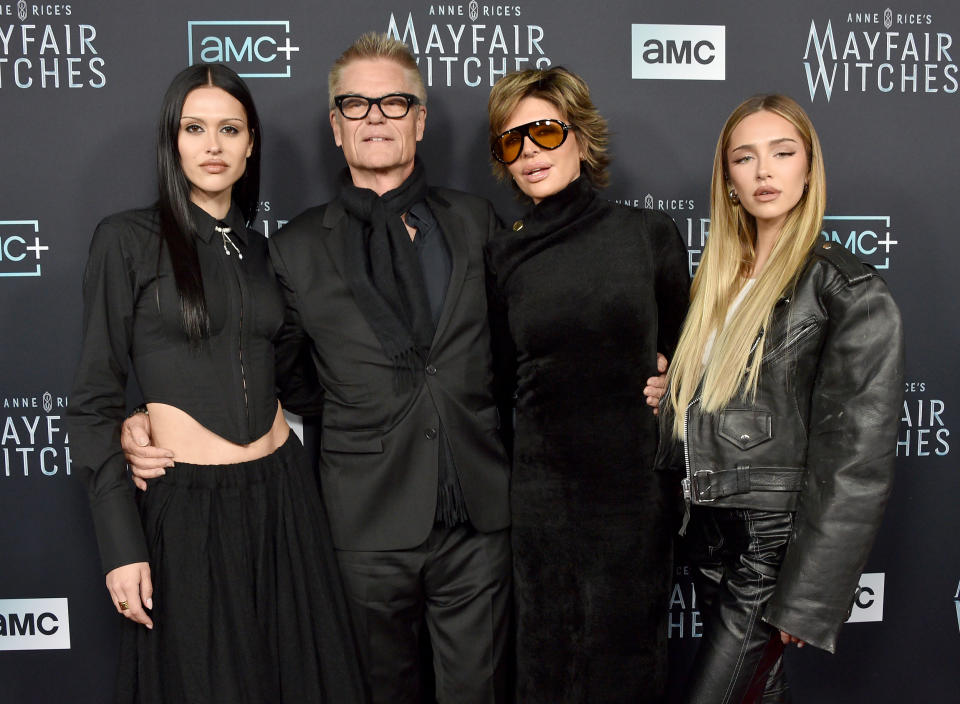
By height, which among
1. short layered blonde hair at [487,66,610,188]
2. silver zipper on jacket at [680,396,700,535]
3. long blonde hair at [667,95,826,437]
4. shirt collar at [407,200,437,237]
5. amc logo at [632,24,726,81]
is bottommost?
silver zipper on jacket at [680,396,700,535]

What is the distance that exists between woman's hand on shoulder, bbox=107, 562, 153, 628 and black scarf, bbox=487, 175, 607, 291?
1.05 metres

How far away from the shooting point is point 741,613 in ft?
5.63

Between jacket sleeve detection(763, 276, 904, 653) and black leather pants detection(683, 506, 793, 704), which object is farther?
black leather pants detection(683, 506, 793, 704)

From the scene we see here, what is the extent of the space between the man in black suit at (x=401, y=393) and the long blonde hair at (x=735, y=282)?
1.70 feet

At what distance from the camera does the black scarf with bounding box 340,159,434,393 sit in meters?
1.91

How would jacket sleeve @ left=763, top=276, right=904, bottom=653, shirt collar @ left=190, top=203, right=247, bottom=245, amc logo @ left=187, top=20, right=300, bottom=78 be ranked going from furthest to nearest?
amc logo @ left=187, top=20, right=300, bottom=78 < shirt collar @ left=190, top=203, right=247, bottom=245 < jacket sleeve @ left=763, top=276, right=904, bottom=653

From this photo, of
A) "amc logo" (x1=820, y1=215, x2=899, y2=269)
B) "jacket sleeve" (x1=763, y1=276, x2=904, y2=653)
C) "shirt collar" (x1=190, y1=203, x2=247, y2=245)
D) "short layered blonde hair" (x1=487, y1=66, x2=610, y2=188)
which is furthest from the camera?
"amc logo" (x1=820, y1=215, x2=899, y2=269)

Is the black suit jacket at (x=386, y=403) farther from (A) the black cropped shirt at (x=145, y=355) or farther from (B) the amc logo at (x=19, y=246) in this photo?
(B) the amc logo at (x=19, y=246)

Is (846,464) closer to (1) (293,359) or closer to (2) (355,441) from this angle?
(2) (355,441)

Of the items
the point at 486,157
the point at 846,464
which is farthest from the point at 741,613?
the point at 486,157

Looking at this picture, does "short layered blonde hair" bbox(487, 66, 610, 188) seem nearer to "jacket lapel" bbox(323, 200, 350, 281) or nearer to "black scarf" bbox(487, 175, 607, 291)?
"black scarf" bbox(487, 175, 607, 291)

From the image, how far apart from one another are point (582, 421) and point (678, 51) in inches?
53.6

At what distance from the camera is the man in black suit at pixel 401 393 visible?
6.35 feet

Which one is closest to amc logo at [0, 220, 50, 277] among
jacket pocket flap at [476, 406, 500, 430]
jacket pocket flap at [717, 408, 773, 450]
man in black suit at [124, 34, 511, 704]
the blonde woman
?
man in black suit at [124, 34, 511, 704]
